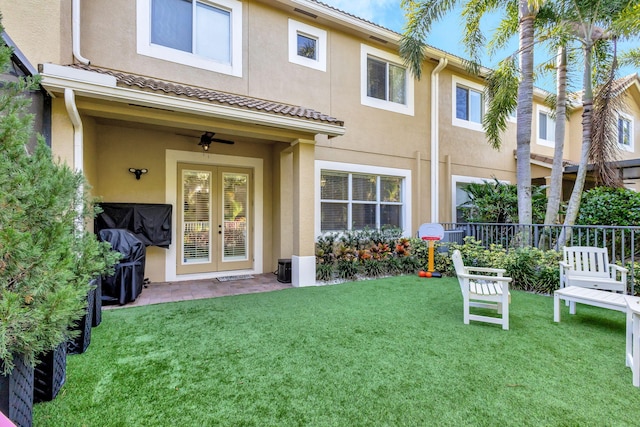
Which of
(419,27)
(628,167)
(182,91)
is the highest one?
(419,27)

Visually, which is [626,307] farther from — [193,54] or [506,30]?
[193,54]

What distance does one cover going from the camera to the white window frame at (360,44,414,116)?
9.41 m

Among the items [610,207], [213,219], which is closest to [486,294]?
[610,207]

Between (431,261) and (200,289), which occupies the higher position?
(431,261)

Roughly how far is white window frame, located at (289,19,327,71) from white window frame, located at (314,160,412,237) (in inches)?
112

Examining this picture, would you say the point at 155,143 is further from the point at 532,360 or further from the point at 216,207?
the point at 532,360

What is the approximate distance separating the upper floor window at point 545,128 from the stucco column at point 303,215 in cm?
1270

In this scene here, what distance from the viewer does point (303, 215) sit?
23.4 ft

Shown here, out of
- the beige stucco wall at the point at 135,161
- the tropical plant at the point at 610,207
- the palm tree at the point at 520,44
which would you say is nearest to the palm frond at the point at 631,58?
the palm tree at the point at 520,44

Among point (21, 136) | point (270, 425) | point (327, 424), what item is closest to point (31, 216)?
point (21, 136)

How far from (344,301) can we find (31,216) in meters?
4.81

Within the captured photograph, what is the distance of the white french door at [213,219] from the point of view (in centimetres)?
786

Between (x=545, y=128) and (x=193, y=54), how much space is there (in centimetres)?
1558

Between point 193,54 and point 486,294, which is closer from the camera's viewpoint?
point 486,294
